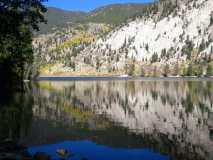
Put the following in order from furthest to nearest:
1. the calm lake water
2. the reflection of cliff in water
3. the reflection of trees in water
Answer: the reflection of trees in water
the reflection of cliff in water
the calm lake water

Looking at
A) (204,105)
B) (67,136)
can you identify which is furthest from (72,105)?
(67,136)

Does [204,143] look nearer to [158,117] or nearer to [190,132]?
[190,132]

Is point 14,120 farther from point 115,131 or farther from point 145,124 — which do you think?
point 145,124

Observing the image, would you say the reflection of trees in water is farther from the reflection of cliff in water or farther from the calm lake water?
the reflection of cliff in water

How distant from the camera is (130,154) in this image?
3384 cm

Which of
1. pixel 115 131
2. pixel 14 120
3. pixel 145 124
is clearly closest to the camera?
pixel 115 131

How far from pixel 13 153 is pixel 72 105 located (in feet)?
160

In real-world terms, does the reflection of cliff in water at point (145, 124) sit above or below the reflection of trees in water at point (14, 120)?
below

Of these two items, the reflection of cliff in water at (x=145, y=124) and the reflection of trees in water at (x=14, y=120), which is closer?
the reflection of cliff in water at (x=145, y=124)

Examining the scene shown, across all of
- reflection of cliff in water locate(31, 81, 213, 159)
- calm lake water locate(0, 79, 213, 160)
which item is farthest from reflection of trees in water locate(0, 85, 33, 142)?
reflection of cliff in water locate(31, 81, 213, 159)

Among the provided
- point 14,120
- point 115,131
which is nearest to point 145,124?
point 115,131

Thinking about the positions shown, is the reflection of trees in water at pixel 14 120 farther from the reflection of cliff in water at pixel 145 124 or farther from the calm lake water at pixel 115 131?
the reflection of cliff in water at pixel 145 124

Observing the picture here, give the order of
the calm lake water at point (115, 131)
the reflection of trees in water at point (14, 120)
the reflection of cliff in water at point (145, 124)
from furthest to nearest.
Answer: the reflection of trees in water at point (14, 120)
the reflection of cliff in water at point (145, 124)
the calm lake water at point (115, 131)

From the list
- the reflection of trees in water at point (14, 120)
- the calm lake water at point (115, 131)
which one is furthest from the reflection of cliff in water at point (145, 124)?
the reflection of trees in water at point (14, 120)
